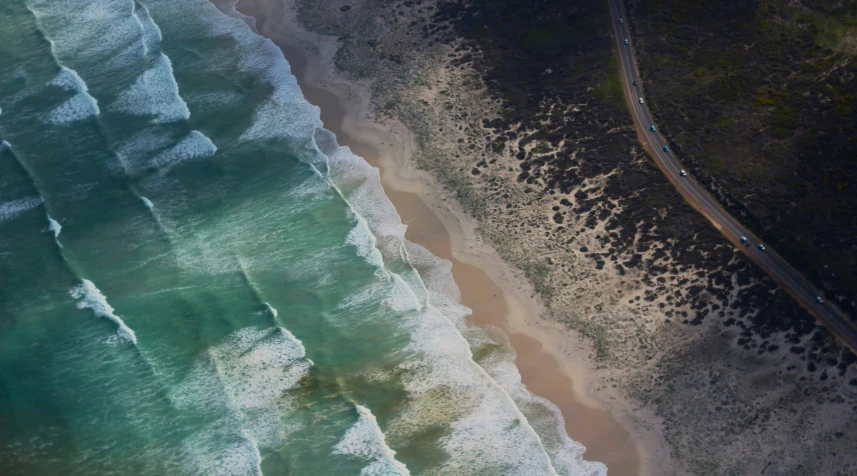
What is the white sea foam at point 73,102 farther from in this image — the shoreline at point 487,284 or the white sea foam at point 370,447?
the white sea foam at point 370,447

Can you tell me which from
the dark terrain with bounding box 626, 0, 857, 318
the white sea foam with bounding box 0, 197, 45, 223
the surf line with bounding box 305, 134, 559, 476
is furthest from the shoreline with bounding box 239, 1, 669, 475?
the white sea foam with bounding box 0, 197, 45, 223

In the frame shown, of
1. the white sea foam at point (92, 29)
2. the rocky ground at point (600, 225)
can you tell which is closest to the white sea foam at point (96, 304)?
the rocky ground at point (600, 225)

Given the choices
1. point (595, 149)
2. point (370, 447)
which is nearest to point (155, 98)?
point (595, 149)

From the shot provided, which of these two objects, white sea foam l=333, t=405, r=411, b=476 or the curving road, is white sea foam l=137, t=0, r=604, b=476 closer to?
white sea foam l=333, t=405, r=411, b=476

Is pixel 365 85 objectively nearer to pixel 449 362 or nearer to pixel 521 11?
pixel 521 11

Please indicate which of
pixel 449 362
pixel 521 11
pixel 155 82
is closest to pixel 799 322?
pixel 449 362

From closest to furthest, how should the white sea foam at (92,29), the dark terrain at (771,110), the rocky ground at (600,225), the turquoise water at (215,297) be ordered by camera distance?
the turquoise water at (215,297) < the rocky ground at (600,225) < the dark terrain at (771,110) < the white sea foam at (92,29)
